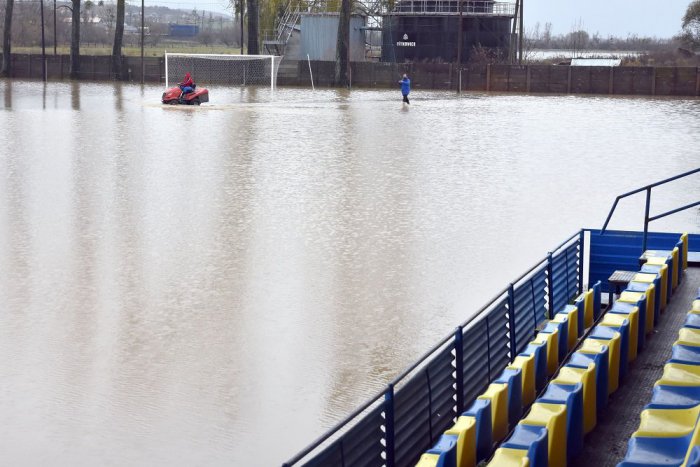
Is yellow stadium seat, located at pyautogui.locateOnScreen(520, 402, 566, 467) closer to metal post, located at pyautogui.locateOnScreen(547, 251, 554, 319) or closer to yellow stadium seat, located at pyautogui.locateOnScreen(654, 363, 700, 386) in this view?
yellow stadium seat, located at pyautogui.locateOnScreen(654, 363, 700, 386)

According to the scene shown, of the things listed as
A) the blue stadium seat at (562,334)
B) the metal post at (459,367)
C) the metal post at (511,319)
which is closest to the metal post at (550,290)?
the metal post at (511,319)

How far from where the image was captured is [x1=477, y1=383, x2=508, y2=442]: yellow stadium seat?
8039 mm

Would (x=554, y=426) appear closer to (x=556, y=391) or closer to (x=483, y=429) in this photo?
(x=483, y=429)

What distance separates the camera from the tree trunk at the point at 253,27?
6481 cm

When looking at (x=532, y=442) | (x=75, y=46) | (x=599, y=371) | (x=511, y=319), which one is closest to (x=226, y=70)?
(x=75, y=46)

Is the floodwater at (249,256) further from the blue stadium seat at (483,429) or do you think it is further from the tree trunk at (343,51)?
the tree trunk at (343,51)

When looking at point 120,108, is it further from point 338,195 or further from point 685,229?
point 685,229

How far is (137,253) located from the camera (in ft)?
53.2

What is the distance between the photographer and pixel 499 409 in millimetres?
8141

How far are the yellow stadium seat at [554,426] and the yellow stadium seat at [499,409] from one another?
0.44m

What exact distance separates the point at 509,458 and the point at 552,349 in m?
3.38

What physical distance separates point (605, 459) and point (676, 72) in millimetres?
51005

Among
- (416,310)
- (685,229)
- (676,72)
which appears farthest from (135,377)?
(676,72)

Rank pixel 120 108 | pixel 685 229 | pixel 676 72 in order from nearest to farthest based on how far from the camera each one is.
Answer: pixel 685 229 → pixel 120 108 → pixel 676 72
